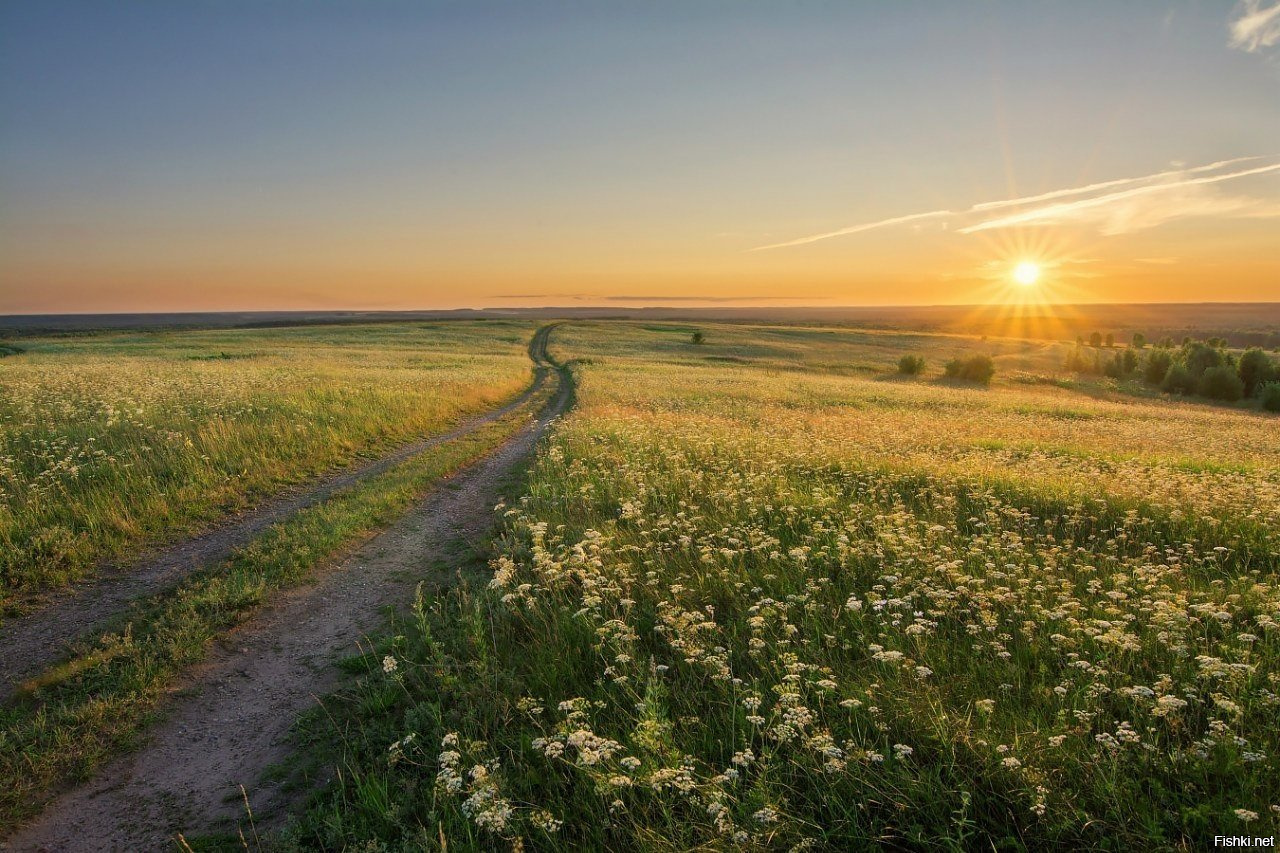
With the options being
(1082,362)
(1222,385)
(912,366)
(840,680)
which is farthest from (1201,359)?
(840,680)

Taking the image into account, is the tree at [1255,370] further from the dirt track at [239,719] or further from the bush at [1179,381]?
the dirt track at [239,719]

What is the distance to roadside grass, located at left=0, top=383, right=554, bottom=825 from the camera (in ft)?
15.8

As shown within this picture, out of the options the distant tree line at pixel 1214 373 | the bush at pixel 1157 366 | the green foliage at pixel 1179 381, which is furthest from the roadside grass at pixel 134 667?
the bush at pixel 1157 366

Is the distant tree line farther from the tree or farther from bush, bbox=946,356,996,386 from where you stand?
bush, bbox=946,356,996,386

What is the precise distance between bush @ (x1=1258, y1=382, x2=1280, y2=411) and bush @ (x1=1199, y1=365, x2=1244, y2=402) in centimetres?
387

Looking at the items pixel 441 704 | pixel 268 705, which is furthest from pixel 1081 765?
pixel 268 705

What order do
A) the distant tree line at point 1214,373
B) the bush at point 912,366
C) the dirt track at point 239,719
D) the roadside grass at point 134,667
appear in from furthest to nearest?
1. the bush at point 912,366
2. the distant tree line at point 1214,373
3. the roadside grass at point 134,667
4. the dirt track at point 239,719

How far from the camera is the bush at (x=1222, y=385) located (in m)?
47.8

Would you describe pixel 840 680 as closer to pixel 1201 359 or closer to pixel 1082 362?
pixel 1201 359

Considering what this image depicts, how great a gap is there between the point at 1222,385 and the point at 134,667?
2685 inches

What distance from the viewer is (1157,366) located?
56844 mm

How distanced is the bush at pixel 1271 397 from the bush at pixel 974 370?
17848 mm

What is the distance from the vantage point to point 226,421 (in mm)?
15391

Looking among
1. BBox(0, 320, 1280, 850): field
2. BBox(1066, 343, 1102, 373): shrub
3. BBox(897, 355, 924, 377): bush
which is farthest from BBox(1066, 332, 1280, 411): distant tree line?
BBox(0, 320, 1280, 850): field
